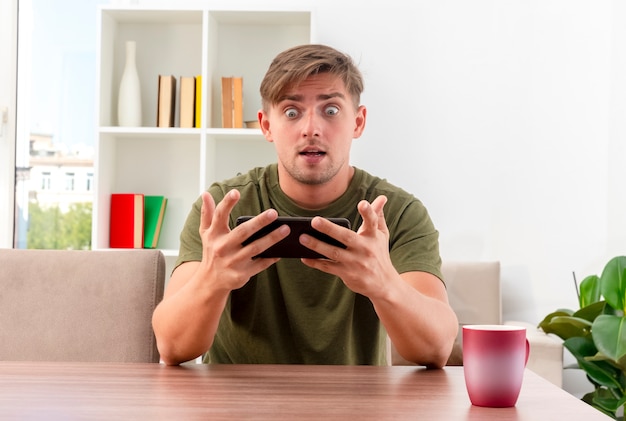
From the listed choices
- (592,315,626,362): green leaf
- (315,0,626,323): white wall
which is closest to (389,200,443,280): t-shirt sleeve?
(592,315,626,362): green leaf

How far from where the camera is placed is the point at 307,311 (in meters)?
1.69

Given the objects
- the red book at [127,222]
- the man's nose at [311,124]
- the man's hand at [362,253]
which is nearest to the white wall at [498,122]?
the red book at [127,222]

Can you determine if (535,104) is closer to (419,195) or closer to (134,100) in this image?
(419,195)

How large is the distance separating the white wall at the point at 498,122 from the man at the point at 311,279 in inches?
75.4

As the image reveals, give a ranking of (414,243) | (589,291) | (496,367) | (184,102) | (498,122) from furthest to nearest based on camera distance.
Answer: (498,122)
(184,102)
(589,291)
(414,243)
(496,367)

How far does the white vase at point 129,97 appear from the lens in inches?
138

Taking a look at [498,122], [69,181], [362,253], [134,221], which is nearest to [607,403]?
[498,122]

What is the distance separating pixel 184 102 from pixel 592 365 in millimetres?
2026

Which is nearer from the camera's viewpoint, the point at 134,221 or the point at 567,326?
the point at 567,326

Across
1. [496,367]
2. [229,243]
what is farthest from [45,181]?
[496,367]

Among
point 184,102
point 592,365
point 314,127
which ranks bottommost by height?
point 592,365

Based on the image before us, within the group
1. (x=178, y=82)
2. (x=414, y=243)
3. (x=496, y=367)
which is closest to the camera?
(x=496, y=367)

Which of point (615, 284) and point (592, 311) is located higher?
point (615, 284)

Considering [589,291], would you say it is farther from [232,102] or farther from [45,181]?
[45,181]
